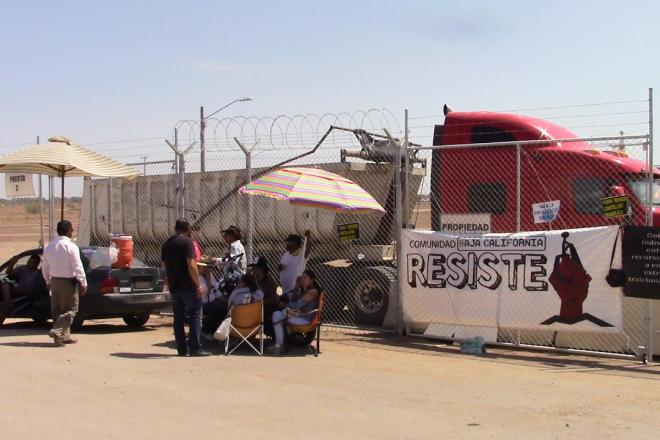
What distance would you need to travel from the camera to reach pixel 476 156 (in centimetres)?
1344

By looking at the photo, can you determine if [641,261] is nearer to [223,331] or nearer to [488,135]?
[488,135]

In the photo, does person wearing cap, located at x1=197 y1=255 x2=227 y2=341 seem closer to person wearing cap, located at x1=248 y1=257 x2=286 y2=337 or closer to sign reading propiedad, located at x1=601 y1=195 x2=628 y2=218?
person wearing cap, located at x1=248 y1=257 x2=286 y2=337

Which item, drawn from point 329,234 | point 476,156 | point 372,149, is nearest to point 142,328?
point 329,234

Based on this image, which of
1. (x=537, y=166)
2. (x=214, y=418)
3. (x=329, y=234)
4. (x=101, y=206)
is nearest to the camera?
(x=214, y=418)

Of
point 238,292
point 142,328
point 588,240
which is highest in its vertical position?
point 588,240

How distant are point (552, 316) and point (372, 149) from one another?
16.1 ft

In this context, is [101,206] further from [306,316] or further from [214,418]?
[214,418]

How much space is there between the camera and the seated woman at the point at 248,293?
1071 centimetres

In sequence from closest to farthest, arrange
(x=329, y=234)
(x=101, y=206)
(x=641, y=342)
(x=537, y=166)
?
(x=641, y=342) < (x=537, y=166) < (x=329, y=234) < (x=101, y=206)

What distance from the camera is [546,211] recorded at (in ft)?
36.1

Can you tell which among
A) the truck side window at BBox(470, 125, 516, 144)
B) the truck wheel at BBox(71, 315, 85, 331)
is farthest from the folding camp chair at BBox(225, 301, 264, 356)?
the truck side window at BBox(470, 125, 516, 144)

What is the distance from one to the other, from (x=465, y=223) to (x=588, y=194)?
1803 millimetres

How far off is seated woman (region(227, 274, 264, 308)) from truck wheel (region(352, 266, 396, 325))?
3072 mm

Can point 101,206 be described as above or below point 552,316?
above
